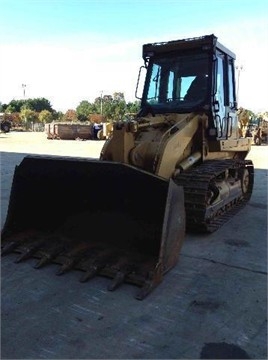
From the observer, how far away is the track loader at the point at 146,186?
14.2 feet

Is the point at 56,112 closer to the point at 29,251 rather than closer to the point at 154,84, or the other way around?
the point at 154,84

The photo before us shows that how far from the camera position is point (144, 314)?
3.48 metres

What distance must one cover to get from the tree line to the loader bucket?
53947mm

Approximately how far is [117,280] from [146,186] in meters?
1.11

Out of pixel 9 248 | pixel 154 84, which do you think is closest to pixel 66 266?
pixel 9 248

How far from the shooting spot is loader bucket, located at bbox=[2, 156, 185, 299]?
163 inches

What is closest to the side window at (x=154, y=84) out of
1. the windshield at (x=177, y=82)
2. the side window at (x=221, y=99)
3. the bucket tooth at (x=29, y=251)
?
the windshield at (x=177, y=82)

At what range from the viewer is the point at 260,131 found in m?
28.2

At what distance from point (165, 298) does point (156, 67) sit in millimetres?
4435

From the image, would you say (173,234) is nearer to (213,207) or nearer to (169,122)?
(213,207)

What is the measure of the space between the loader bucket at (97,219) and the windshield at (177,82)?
246 centimetres

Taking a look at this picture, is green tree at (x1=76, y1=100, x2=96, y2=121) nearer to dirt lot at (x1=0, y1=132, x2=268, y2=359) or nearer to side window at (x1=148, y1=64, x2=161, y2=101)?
side window at (x1=148, y1=64, x2=161, y2=101)

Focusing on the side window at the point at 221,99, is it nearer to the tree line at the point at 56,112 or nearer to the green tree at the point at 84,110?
the tree line at the point at 56,112

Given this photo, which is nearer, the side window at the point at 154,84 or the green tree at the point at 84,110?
the side window at the point at 154,84
